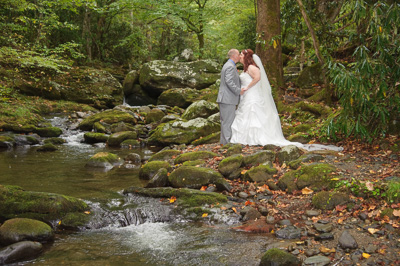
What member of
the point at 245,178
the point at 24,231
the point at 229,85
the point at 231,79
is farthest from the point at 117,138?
the point at 24,231

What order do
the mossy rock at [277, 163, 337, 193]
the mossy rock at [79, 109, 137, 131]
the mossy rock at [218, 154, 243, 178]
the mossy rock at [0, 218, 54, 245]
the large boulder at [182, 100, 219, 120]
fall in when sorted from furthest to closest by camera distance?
the mossy rock at [79, 109, 137, 131] < the large boulder at [182, 100, 219, 120] < the mossy rock at [218, 154, 243, 178] < the mossy rock at [277, 163, 337, 193] < the mossy rock at [0, 218, 54, 245]

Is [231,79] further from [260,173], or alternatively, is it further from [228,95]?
[260,173]

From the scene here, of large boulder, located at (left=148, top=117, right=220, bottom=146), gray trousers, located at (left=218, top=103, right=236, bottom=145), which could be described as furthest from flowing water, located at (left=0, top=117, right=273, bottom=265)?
large boulder, located at (left=148, top=117, right=220, bottom=146)

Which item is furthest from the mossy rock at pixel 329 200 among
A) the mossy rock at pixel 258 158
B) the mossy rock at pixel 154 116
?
the mossy rock at pixel 154 116

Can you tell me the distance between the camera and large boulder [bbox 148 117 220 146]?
38.0 feet

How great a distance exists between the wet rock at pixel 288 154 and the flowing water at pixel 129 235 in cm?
262

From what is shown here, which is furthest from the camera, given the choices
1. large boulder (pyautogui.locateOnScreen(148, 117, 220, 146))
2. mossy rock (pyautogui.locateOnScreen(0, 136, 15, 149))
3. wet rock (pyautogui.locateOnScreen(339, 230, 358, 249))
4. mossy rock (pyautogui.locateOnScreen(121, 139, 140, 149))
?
mossy rock (pyautogui.locateOnScreen(121, 139, 140, 149))

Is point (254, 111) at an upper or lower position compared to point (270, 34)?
lower

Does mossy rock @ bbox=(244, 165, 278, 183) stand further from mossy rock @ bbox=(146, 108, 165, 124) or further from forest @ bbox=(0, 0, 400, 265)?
mossy rock @ bbox=(146, 108, 165, 124)

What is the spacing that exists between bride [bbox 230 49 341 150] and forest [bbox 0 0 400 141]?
1.51 m

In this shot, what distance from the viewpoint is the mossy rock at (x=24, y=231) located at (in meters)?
4.68

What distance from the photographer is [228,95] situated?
912 cm

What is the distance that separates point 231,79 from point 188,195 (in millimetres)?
3843

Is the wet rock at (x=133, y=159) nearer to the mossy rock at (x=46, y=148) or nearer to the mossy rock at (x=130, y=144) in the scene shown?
the mossy rock at (x=130, y=144)
